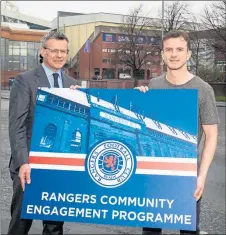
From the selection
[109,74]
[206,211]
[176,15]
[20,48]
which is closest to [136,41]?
[176,15]

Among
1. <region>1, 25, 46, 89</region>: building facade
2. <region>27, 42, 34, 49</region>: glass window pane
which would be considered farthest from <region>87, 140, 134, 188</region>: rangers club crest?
<region>27, 42, 34, 49</region>: glass window pane

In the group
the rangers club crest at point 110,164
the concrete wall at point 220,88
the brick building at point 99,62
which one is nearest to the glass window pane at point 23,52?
the brick building at point 99,62

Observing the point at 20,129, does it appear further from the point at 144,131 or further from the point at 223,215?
the point at 223,215

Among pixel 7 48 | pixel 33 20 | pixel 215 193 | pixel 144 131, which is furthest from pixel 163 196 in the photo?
pixel 33 20

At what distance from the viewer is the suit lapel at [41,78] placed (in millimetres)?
2980

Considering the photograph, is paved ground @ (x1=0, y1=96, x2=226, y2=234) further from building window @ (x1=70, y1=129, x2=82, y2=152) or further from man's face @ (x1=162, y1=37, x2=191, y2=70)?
man's face @ (x1=162, y1=37, x2=191, y2=70)

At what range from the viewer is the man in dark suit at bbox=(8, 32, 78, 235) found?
111 inches

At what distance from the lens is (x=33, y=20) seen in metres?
88.8

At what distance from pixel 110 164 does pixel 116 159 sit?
5cm

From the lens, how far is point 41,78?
3008 millimetres

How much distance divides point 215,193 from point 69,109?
3.95 m

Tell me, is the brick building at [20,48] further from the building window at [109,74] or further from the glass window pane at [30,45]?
the building window at [109,74]

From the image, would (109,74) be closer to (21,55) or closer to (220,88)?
(21,55)

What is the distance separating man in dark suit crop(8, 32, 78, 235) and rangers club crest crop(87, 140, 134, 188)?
424mm
